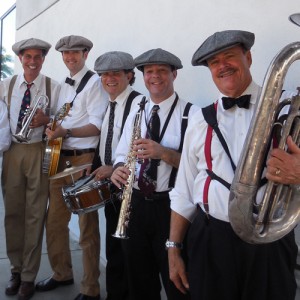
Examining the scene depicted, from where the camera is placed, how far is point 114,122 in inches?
130

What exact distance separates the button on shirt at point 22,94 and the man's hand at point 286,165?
100.0 inches

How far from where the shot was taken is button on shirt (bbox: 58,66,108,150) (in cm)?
358

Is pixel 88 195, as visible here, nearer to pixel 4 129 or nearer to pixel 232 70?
pixel 4 129

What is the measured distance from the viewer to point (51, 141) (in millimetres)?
3570

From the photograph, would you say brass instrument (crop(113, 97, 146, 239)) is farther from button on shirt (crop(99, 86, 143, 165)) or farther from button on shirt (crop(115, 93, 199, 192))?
button on shirt (crop(99, 86, 143, 165))

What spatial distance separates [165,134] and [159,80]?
35 centimetres

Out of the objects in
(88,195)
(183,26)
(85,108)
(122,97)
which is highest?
(183,26)

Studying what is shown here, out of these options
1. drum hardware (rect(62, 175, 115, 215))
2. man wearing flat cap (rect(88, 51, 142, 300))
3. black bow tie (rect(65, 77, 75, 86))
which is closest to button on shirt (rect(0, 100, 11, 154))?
black bow tie (rect(65, 77, 75, 86))

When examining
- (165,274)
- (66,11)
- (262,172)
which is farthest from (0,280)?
(66,11)

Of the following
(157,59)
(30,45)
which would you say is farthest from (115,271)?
(30,45)

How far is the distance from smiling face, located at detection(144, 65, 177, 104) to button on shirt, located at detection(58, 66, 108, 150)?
86 centimetres

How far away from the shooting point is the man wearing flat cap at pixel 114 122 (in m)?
3.21

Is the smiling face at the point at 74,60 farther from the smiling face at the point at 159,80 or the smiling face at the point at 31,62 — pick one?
the smiling face at the point at 159,80

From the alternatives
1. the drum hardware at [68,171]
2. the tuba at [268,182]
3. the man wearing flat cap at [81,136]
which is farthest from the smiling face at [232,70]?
the man wearing flat cap at [81,136]
